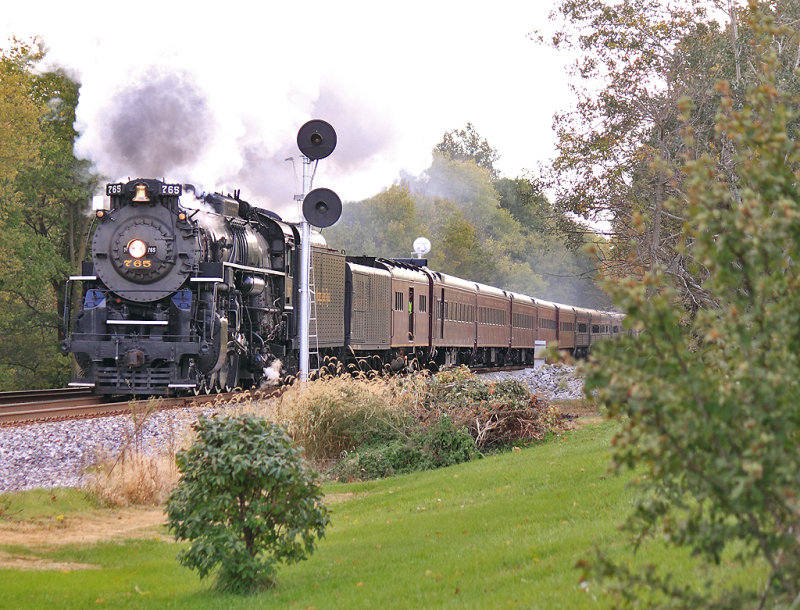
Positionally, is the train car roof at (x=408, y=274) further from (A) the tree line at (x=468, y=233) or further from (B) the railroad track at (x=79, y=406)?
(A) the tree line at (x=468, y=233)

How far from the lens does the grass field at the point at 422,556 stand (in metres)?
6.14

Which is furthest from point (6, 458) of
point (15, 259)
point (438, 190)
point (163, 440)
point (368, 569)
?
point (438, 190)

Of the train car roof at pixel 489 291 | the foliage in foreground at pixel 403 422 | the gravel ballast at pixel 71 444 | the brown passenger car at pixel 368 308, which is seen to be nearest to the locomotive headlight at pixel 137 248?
the gravel ballast at pixel 71 444

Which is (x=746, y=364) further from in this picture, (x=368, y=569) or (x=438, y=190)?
(x=438, y=190)

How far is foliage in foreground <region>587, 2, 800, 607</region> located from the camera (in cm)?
343

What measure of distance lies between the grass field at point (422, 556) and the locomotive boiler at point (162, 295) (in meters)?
6.81

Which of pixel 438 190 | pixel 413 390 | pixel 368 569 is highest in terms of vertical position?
pixel 438 190

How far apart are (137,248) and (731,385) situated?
51.3ft

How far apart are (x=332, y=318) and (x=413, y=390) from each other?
5.74m

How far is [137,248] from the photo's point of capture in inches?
705

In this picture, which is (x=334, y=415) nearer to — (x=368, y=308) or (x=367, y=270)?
(x=368, y=308)

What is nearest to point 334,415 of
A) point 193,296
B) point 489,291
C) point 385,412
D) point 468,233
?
point 385,412

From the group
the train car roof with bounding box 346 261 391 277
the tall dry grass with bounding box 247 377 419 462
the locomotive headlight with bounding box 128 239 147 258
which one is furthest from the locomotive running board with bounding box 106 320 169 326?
the train car roof with bounding box 346 261 391 277

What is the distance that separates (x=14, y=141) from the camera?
3131 centimetres
